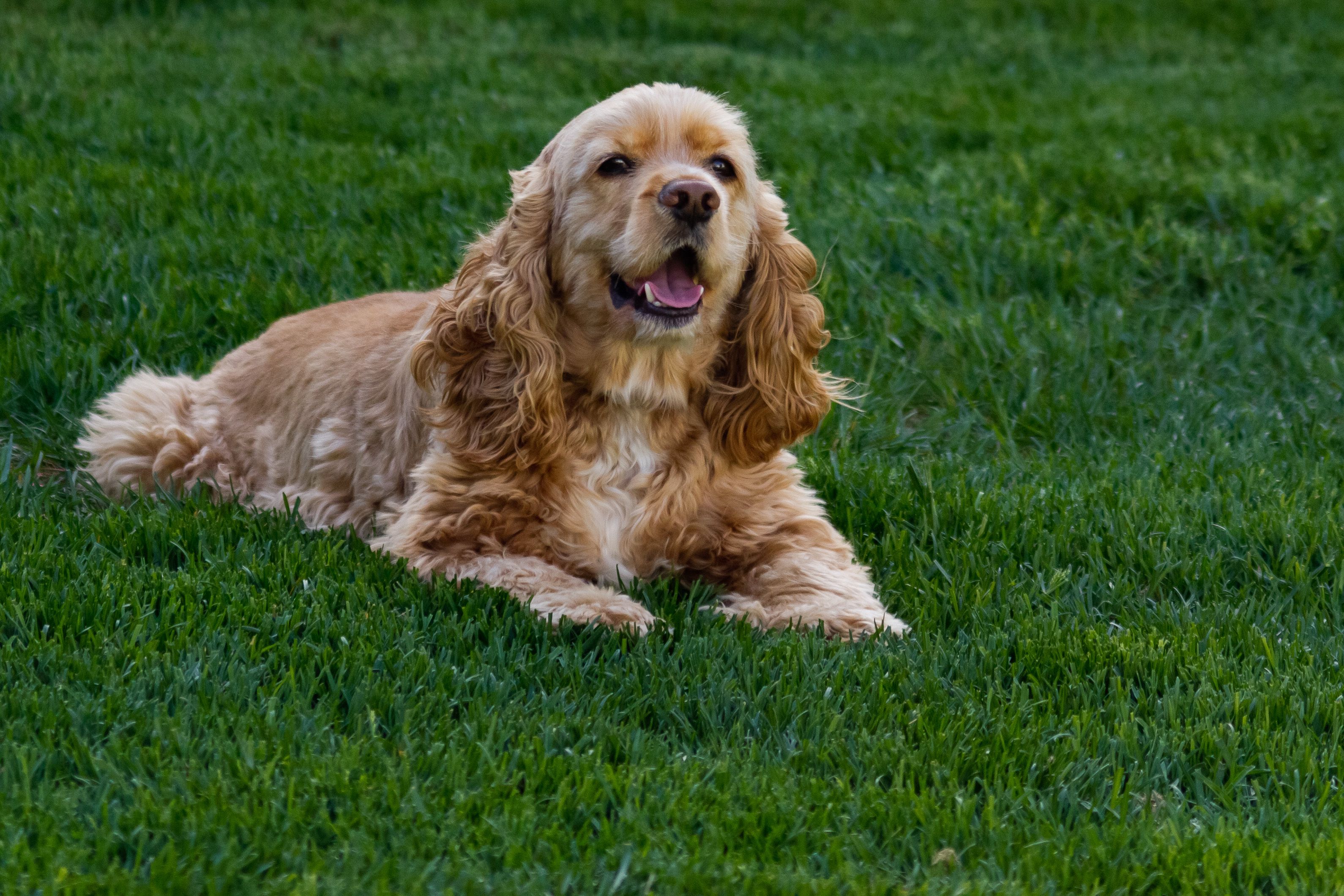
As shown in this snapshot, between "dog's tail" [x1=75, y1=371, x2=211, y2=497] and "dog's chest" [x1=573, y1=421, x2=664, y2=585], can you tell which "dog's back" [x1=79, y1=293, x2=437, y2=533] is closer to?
"dog's tail" [x1=75, y1=371, x2=211, y2=497]

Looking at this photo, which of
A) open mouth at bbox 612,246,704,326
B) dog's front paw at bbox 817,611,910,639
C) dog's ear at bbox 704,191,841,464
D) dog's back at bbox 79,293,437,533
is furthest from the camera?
dog's back at bbox 79,293,437,533

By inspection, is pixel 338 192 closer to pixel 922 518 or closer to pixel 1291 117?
pixel 922 518

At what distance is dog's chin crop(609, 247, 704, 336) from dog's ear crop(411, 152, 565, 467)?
0.28 meters

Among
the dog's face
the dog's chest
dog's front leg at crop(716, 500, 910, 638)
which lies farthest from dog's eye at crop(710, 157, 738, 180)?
dog's front leg at crop(716, 500, 910, 638)

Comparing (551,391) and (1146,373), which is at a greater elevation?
(551,391)

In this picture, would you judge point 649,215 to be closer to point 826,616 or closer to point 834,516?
point 826,616

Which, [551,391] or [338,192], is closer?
[551,391]

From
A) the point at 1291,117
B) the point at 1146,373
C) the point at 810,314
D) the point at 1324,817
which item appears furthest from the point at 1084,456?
the point at 1291,117

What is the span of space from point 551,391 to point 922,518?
1277 millimetres

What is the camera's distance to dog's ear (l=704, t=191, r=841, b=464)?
181 inches

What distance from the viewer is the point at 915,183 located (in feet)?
26.7

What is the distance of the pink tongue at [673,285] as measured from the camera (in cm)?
428

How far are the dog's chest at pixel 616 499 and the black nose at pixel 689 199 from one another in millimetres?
697

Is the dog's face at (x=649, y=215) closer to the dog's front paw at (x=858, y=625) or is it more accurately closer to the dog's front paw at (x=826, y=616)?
the dog's front paw at (x=826, y=616)
